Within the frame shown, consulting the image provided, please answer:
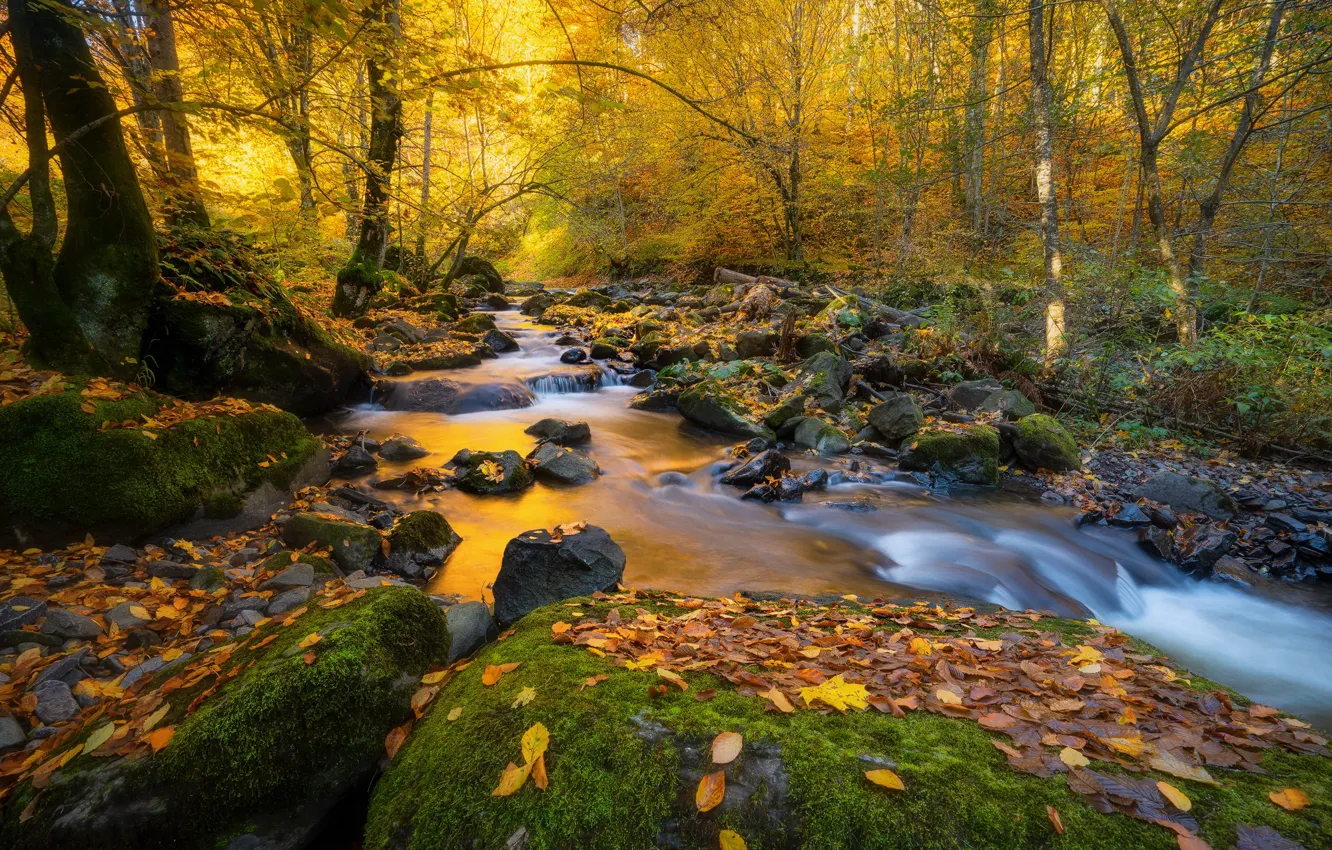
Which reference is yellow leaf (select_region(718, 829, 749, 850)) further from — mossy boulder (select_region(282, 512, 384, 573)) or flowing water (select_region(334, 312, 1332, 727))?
mossy boulder (select_region(282, 512, 384, 573))

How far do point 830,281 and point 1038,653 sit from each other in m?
16.6

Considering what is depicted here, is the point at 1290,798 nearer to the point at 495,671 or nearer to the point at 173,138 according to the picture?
the point at 495,671

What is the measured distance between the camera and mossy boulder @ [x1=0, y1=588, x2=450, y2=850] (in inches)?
69.8

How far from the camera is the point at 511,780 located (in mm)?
1660

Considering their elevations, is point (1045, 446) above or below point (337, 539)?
above

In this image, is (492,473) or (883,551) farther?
(492,473)

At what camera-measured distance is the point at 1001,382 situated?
32.7 ft

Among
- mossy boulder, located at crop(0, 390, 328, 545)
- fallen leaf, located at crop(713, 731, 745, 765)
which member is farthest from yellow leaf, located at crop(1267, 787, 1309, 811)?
mossy boulder, located at crop(0, 390, 328, 545)

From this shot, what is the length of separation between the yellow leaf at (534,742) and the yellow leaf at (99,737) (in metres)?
1.57

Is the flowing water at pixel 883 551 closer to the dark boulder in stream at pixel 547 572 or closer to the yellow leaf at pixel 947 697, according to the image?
the dark boulder in stream at pixel 547 572

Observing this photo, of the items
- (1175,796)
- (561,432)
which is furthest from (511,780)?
(561,432)

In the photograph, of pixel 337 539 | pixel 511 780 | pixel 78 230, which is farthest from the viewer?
pixel 78 230

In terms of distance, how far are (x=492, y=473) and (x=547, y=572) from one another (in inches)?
136

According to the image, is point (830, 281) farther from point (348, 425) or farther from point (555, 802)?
point (555, 802)
